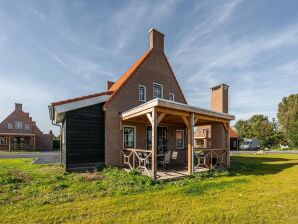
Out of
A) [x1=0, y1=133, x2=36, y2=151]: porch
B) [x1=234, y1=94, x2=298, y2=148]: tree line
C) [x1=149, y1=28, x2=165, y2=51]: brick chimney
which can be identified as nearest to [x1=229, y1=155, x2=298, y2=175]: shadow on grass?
[x1=149, y1=28, x2=165, y2=51]: brick chimney

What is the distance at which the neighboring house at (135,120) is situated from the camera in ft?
29.2

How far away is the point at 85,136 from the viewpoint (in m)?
10.4

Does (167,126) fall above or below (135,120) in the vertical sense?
below

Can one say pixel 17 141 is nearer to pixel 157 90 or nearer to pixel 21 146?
pixel 21 146

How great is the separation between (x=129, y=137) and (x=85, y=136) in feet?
9.35

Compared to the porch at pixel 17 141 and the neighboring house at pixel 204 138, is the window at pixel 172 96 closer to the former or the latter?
the neighboring house at pixel 204 138

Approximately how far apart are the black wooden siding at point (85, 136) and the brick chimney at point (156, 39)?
21.1 ft

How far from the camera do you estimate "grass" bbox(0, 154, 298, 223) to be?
4.42 m

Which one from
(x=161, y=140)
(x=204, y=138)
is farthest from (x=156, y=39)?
(x=204, y=138)

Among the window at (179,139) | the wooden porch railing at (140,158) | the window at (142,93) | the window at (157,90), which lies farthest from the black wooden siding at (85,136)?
the window at (179,139)

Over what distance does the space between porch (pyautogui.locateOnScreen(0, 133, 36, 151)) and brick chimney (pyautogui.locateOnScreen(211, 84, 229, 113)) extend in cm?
3134

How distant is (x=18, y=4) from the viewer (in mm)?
8141

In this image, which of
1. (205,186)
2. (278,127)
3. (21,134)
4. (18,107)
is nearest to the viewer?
(205,186)

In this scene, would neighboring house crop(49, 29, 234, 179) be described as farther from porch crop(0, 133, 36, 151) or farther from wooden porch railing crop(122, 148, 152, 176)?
porch crop(0, 133, 36, 151)
